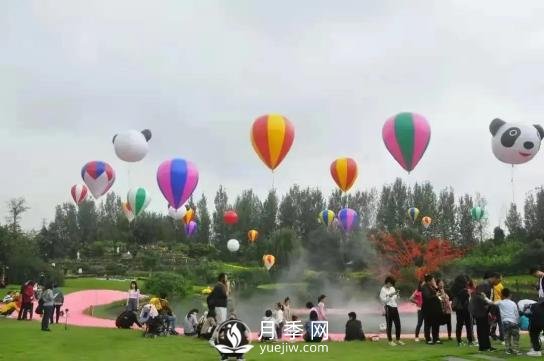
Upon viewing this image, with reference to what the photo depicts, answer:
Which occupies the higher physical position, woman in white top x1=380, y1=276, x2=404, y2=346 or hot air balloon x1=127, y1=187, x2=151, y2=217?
hot air balloon x1=127, y1=187, x2=151, y2=217

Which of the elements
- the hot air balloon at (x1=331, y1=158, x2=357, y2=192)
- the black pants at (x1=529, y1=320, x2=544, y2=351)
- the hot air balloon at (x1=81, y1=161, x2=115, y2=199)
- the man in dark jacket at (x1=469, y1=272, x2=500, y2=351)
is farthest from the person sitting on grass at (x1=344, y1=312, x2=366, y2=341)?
the hot air balloon at (x1=81, y1=161, x2=115, y2=199)

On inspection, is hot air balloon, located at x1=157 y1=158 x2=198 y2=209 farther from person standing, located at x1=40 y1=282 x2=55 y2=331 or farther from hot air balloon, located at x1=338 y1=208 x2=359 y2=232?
hot air balloon, located at x1=338 y1=208 x2=359 y2=232

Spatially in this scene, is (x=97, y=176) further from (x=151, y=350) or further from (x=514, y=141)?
(x=514, y=141)

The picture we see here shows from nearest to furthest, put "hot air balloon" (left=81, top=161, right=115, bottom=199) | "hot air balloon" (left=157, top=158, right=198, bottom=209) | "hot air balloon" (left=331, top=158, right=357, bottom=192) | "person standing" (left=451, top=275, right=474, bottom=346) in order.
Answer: "person standing" (left=451, top=275, right=474, bottom=346) → "hot air balloon" (left=157, top=158, right=198, bottom=209) → "hot air balloon" (left=81, top=161, right=115, bottom=199) → "hot air balloon" (left=331, top=158, right=357, bottom=192)

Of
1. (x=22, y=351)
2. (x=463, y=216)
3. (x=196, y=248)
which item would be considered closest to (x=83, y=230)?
(x=196, y=248)

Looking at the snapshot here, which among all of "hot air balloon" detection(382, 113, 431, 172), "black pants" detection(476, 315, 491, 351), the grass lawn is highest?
"hot air balloon" detection(382, 113, 431, 172)

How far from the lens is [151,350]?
982cm

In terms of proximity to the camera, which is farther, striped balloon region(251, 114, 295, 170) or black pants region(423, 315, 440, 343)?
striped balloon region(251, 114, 295, 170)

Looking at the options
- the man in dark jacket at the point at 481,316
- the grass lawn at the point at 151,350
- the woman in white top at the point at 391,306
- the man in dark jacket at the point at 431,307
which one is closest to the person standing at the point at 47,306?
the grass lawn at the point at 151,350

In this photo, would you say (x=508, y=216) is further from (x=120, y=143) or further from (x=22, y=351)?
(x=22, y=351)

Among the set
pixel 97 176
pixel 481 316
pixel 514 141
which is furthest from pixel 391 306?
pixel 97 176

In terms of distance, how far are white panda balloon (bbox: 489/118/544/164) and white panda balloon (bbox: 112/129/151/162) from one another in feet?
37.5

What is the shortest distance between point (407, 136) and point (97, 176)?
13.4m

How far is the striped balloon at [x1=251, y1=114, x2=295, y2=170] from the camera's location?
17531mm
